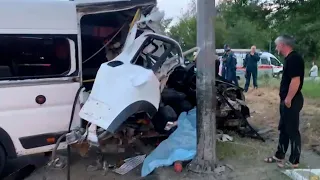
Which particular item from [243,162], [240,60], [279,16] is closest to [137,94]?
[243,162]

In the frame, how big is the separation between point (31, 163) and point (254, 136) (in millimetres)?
3832

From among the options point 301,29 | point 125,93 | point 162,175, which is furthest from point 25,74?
point 301,29

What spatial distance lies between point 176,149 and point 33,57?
2290 mm

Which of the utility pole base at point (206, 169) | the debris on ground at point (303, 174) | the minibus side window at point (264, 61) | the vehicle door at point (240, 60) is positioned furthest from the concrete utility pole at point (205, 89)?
the minibus side window at point (264, 61)

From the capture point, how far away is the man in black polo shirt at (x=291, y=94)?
199 inches

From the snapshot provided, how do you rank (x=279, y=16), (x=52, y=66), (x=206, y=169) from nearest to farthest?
(x=206, y=169)
(x=52, y=66)
(x=279, y=16)

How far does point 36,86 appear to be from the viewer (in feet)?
16.6

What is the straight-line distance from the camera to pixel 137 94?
4.67 meters

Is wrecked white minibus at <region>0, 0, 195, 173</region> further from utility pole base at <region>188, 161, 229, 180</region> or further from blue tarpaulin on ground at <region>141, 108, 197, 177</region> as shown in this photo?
utility pole base at <region>188, 161, 229, 180</region>

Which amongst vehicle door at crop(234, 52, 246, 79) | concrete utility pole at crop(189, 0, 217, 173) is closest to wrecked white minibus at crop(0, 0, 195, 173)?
concrete utility pole at crop(189, 0, 217, 173)

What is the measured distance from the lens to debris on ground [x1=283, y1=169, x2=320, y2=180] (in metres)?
4.76

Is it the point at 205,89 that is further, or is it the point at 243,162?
the point at 243,162

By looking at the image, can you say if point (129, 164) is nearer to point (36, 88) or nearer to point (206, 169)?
point (206, 169)

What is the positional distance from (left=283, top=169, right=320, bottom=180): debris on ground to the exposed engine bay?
1.64 metres
